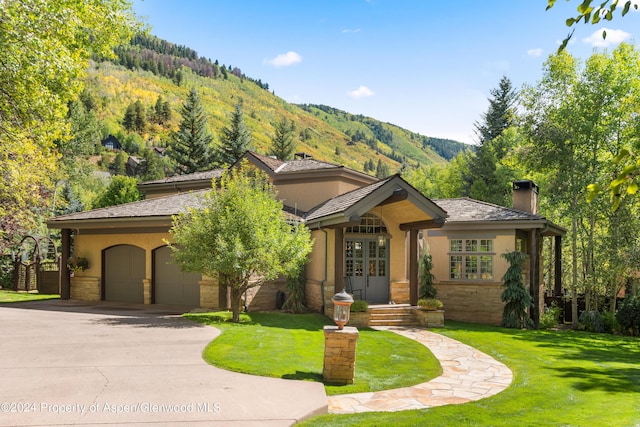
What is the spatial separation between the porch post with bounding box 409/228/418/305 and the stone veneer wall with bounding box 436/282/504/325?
7.83 feet

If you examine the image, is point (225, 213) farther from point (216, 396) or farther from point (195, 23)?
point (195, 23)

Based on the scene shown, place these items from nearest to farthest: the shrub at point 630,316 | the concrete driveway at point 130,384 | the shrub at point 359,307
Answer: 1. the concrete driveway at point 130,384
2. the shrub at point 359,307
3. the shrub at point 630,316

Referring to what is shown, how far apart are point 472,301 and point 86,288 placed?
1574 centimetres

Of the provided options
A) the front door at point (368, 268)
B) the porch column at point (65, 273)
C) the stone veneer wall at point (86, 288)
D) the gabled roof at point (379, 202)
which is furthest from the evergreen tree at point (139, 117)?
the gabled roof at point (379, 202)

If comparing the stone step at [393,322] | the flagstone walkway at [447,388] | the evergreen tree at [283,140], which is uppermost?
the evergreen tree at [283,140]

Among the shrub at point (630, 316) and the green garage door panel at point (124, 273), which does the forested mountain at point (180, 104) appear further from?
the shrub at point (630, 316)

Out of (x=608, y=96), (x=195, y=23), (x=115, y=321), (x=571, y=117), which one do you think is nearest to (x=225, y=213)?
(x=115, y=321)

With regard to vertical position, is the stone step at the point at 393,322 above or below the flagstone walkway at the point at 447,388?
below

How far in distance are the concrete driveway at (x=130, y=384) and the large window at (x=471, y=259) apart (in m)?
11.0

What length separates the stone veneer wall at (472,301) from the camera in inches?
704

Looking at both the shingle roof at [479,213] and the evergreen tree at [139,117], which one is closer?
the shingle roof at [479,213]

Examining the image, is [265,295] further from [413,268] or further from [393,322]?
[413,268]

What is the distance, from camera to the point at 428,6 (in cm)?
1717

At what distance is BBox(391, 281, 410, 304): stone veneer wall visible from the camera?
17672 millimetres
